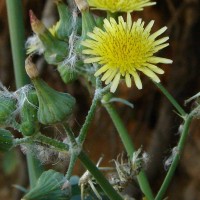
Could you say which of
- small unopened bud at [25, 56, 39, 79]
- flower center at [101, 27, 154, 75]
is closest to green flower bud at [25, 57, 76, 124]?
small unopened bud at [25, 56, 39, 79]

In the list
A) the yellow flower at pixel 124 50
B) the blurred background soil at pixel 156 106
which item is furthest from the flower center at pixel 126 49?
the blurred background soil at pixel 156 106

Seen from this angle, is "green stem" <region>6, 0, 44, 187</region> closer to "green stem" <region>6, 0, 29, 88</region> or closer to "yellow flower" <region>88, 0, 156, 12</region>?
"green stem" <region>6, 0, 29, 88</region>

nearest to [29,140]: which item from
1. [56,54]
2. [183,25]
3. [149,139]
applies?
[56,54]

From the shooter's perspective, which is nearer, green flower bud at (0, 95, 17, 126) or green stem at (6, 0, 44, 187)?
green flower bud at (0, 95, 17, 126)

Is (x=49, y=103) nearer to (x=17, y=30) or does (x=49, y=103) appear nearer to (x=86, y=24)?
(x=86, y=24)

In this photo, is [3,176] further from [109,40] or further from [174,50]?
[109,40]
